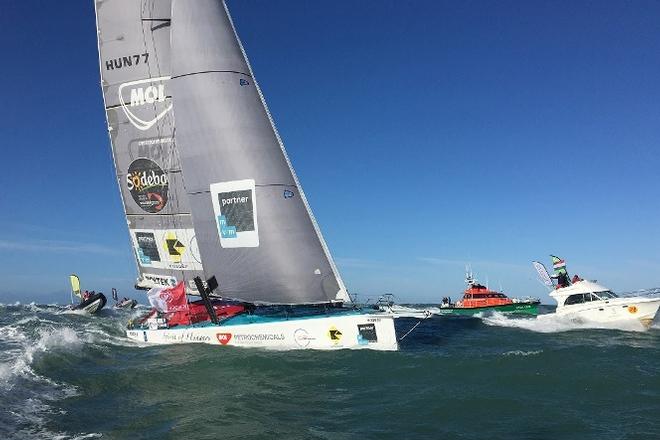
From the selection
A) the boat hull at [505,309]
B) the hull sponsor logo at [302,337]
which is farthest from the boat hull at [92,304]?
the boat hull at [505,309]

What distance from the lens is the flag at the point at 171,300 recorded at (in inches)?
771

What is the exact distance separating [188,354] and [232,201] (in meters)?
5.54

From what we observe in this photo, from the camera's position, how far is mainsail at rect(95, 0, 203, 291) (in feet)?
69.9

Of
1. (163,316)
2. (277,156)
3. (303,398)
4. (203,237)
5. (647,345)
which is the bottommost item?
(647,345)

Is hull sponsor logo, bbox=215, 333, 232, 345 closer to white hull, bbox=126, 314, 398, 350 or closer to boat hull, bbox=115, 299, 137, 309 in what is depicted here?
white hull, bbox=126, 314, 398, 350

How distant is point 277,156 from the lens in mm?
17516

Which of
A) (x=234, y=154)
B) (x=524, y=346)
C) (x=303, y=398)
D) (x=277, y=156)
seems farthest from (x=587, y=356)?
(x=234, y=154)

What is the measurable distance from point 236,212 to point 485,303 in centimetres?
3170

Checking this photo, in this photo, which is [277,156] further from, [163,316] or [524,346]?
[524,346]

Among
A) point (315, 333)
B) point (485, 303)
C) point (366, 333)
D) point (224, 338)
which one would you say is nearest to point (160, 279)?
point (224, 338)

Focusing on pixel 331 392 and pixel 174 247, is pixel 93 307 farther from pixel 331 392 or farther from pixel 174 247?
pixel 331 392

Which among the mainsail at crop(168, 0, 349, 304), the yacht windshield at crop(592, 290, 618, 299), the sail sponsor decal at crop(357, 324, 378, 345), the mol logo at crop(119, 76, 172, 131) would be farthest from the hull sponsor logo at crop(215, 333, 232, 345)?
the yacht windshield at crop(592, 290, 618, 299)

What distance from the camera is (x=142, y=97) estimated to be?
21.8 metres

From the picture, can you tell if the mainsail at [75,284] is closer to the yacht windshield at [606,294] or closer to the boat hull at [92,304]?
the boat hull at [92,304]
